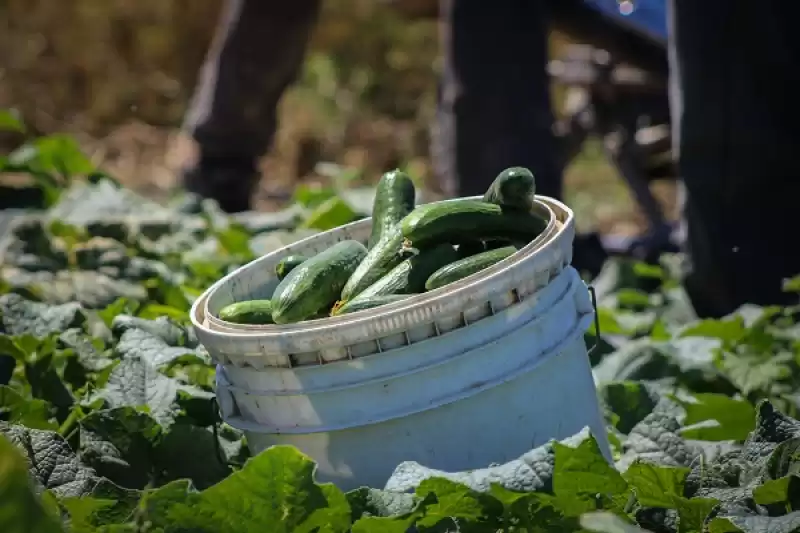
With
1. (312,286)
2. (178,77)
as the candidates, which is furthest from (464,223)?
(178,77)

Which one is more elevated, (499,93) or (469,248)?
(469,248)

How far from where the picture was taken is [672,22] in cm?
371

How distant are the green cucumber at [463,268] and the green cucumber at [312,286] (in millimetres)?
198

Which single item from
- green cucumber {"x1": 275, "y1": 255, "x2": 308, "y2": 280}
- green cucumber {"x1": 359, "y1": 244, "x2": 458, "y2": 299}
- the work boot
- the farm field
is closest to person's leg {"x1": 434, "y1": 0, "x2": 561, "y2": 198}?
the farm field

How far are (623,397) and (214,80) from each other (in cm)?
329

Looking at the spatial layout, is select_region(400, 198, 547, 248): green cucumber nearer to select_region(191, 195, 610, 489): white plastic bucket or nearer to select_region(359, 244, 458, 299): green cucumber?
select_region(359, 244, 458, 299): green cucumber

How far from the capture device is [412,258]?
2215 millimetres

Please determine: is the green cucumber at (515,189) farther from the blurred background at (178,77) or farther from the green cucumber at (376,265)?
the blurred background at (178,77)

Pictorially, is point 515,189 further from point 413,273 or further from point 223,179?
point 223,179

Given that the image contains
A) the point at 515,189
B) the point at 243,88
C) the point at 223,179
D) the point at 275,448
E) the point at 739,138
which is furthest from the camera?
the point at 223,179

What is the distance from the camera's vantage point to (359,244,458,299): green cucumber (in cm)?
217

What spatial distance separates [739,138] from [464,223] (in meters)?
1.74

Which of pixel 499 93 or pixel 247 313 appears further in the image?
pixel 499 93

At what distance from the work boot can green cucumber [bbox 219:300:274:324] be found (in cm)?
344
